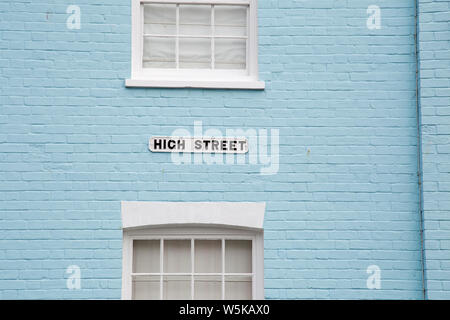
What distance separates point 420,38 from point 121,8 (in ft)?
11.5

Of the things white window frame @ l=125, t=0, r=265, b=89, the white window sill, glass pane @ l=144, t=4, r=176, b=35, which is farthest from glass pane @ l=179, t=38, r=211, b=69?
the white window sill

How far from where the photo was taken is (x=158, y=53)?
317 inches

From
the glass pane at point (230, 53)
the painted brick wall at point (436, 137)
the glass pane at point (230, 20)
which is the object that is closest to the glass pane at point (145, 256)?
the glass pane at point (230, 53)

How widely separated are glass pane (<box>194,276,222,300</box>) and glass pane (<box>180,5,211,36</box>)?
9.58 feet

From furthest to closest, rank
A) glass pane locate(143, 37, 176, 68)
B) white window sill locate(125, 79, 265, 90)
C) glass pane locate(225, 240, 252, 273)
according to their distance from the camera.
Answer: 1. glass pane locate(143, 37, 176, 68)
2. glass pane locate(225, 240, 252, 273)
3. white window sill locate(125, 79, 265, 90)

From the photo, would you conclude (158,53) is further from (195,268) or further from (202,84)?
(195,268)

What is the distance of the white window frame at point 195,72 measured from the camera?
775 centimetres

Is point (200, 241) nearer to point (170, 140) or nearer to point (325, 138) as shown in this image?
point (170, 140)

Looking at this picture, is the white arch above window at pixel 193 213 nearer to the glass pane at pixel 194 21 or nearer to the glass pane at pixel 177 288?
the glass pane at pixel 177 288

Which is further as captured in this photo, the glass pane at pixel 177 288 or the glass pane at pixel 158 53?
the glass pane at pixel 158 53

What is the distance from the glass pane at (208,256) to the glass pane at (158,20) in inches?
101

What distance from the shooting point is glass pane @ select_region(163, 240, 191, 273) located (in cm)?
778

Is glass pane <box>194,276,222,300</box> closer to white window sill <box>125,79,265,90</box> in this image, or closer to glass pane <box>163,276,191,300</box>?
glass pane <box>163,276,191,300</box>

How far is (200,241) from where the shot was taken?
7832 mm
